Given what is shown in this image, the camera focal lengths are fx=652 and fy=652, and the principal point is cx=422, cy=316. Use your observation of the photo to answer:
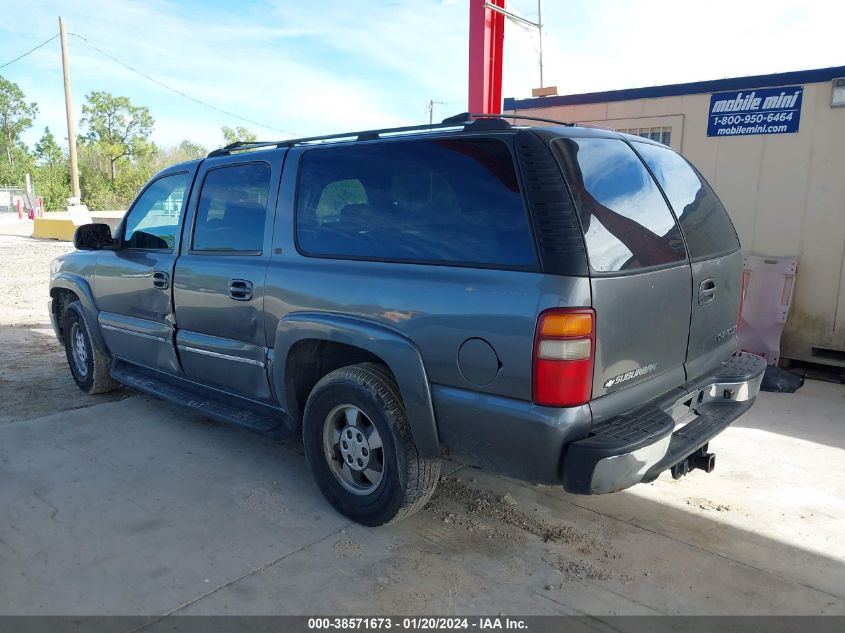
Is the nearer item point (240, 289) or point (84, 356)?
point (240, 289)

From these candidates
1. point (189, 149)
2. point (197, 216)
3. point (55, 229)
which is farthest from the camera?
point (189, 149)

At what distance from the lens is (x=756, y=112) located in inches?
254

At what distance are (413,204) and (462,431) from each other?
3.57ft

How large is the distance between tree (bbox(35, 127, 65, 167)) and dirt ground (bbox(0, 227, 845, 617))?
71.9m

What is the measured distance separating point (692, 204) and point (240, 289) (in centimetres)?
255

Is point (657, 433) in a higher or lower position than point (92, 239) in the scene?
lower

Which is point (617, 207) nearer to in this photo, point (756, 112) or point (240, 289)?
point (240, 289)

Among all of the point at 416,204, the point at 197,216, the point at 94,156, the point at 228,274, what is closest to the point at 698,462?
the point at 416,204

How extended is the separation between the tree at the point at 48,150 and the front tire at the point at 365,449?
73.2 m

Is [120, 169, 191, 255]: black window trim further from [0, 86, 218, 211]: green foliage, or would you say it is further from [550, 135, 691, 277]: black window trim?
[0, 86, 218, 211]: green foliage

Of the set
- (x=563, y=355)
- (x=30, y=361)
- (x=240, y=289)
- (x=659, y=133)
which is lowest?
(x=30, y=361)

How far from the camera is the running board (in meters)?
3.85

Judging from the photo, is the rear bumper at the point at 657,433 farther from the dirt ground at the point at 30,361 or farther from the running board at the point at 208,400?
the dirt ground at the point at 30,361

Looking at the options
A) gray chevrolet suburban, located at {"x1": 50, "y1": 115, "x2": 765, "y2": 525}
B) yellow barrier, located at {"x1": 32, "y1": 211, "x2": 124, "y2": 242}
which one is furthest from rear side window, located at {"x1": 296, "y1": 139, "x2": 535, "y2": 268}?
yellow barrier, located at {"x1": 32, "y1": 211, "x2": 124, "y2": 242}
